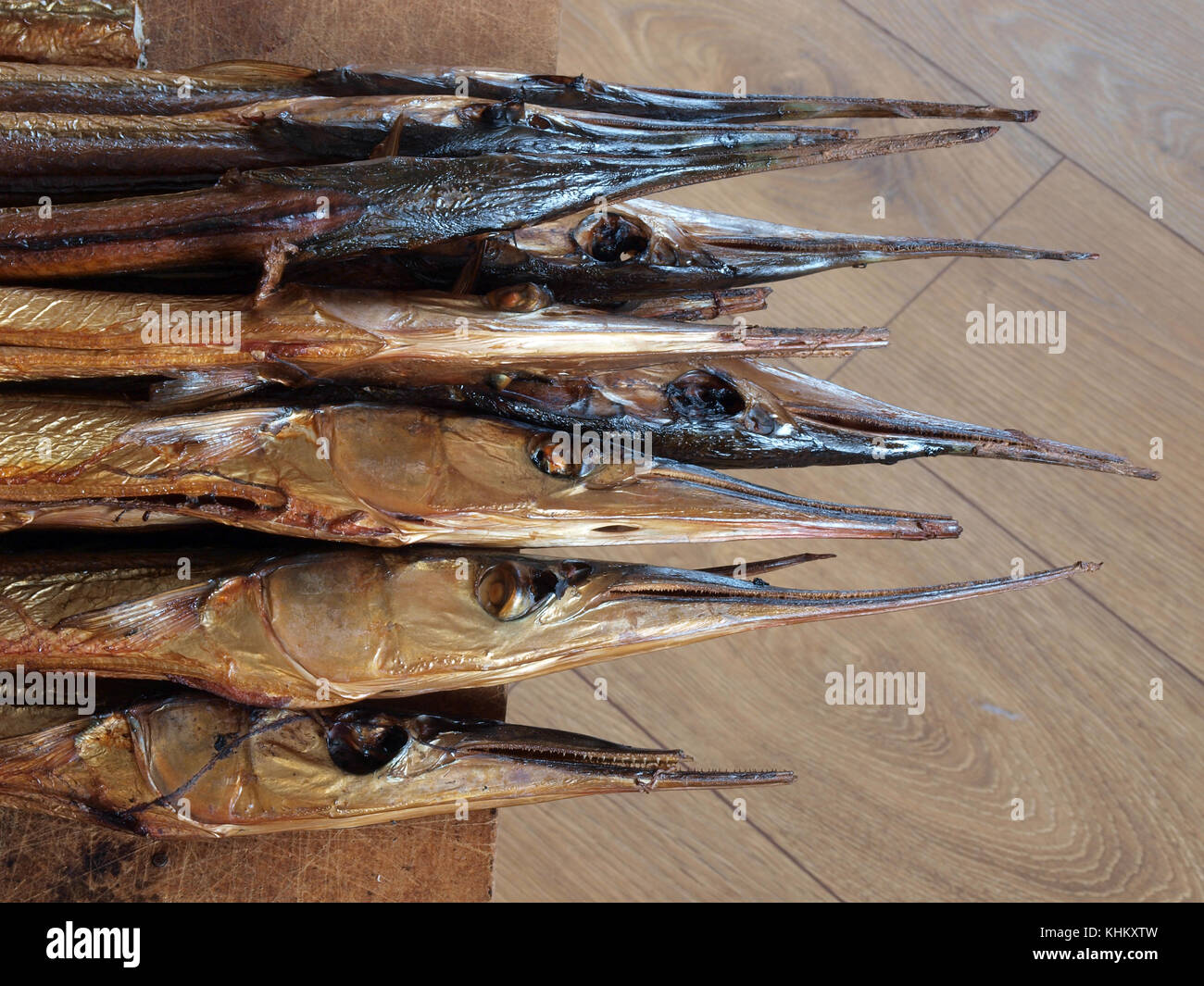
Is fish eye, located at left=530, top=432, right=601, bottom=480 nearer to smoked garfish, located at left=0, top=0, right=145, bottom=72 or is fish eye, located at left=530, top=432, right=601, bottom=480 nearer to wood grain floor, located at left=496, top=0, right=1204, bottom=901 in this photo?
smoked garfish, located at left=0, top=0, right=145, bottom=72

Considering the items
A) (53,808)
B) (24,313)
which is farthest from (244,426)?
(53,808)

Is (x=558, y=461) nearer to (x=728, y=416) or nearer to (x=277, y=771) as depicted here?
(x=728, y=416)

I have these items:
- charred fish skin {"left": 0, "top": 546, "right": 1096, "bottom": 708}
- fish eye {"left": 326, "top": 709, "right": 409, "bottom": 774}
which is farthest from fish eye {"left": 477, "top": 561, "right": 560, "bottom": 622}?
fish eye {"left": 326, "top": 709, "right": 409, "bottom": 774}

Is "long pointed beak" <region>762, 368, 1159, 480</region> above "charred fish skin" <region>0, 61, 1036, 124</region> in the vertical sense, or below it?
below

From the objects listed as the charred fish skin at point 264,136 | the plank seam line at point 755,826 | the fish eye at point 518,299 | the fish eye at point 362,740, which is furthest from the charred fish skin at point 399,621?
the plank seam line at point 755,826

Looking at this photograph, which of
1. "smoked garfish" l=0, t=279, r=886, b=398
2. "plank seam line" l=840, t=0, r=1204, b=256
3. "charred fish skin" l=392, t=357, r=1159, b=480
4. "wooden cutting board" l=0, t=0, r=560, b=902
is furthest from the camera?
"plank seam line" l=840, t=0, r=1204, b=256

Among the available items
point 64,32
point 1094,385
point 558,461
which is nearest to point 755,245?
point 558,461
